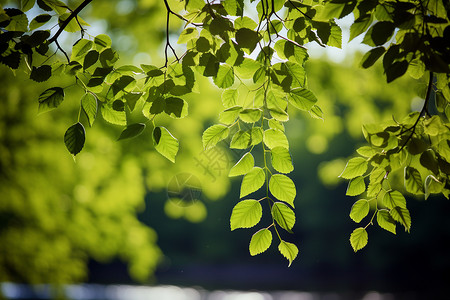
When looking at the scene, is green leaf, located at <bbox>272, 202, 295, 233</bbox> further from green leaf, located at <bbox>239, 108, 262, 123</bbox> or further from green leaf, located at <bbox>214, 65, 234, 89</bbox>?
green leaf, located at <bbox>214, 65, 234, 89</bbox>

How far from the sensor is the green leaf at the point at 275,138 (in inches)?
48.1

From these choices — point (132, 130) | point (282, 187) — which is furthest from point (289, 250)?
point (132, 130)

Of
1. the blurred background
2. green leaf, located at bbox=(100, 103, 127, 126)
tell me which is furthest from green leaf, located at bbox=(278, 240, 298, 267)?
the blurred background

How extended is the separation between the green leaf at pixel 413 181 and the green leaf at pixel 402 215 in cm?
7

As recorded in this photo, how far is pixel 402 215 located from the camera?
4.26 feet

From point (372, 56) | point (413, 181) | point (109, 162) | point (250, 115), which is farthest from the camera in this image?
point (109, 162)

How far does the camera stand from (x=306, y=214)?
75.0 feet

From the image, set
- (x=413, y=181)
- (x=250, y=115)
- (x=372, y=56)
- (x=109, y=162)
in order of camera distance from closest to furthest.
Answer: (x=372, y=56), (x=250, y=115), (x=413, y=181), (x=109, y=162)

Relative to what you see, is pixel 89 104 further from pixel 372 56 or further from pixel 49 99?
pixel 372 56

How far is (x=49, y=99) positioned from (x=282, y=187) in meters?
0.80

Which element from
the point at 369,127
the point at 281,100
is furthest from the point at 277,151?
the point at 369,127

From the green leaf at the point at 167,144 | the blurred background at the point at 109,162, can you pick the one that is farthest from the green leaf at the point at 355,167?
the blurred background at the point at 109,162

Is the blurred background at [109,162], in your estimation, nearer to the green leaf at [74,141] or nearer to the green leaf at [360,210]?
the green leaf at [360,210]

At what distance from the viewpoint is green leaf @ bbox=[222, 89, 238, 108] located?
1287 millimetres
